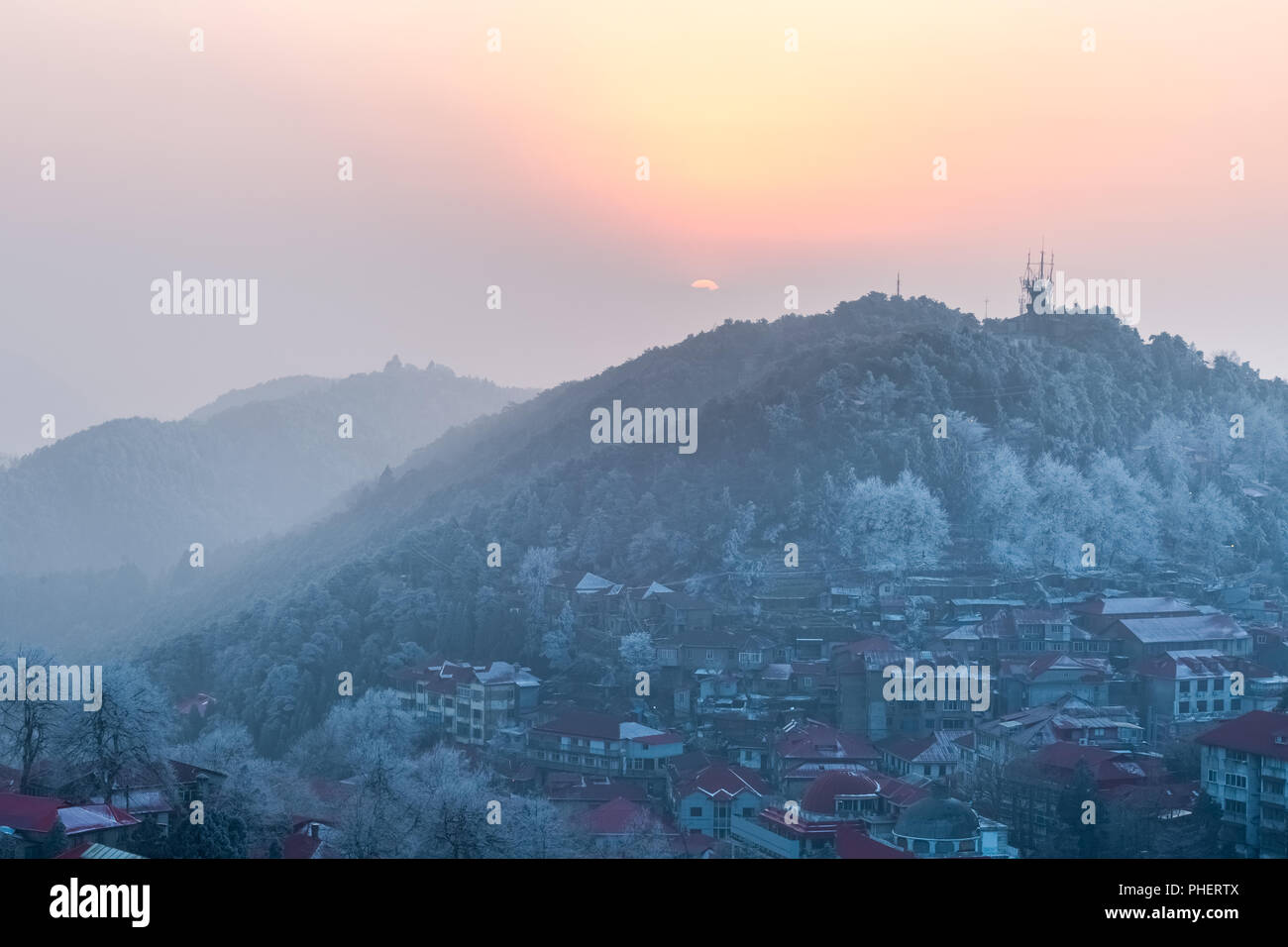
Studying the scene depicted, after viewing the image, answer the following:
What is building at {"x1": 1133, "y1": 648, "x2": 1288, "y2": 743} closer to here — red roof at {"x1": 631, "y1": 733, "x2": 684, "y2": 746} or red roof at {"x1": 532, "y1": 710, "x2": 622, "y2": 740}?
red roof at {"x1": 631, "y1": 733, "x2": 684, "y2": 746}

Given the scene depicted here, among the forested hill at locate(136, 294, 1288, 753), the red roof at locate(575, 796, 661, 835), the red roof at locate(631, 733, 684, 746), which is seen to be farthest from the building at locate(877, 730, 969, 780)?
the forested hill at locate(136, 294, 1288, 753)

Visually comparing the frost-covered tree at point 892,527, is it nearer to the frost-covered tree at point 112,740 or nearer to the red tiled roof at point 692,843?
the red tiled roof at point 692,843

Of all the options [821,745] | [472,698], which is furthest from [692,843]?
[472,698]

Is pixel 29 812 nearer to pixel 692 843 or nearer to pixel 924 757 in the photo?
pixel 692 843

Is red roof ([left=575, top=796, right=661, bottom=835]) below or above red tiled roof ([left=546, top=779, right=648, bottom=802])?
above

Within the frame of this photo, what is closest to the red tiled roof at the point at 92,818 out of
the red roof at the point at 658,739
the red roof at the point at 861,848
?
the red roof at the point at 861,848
